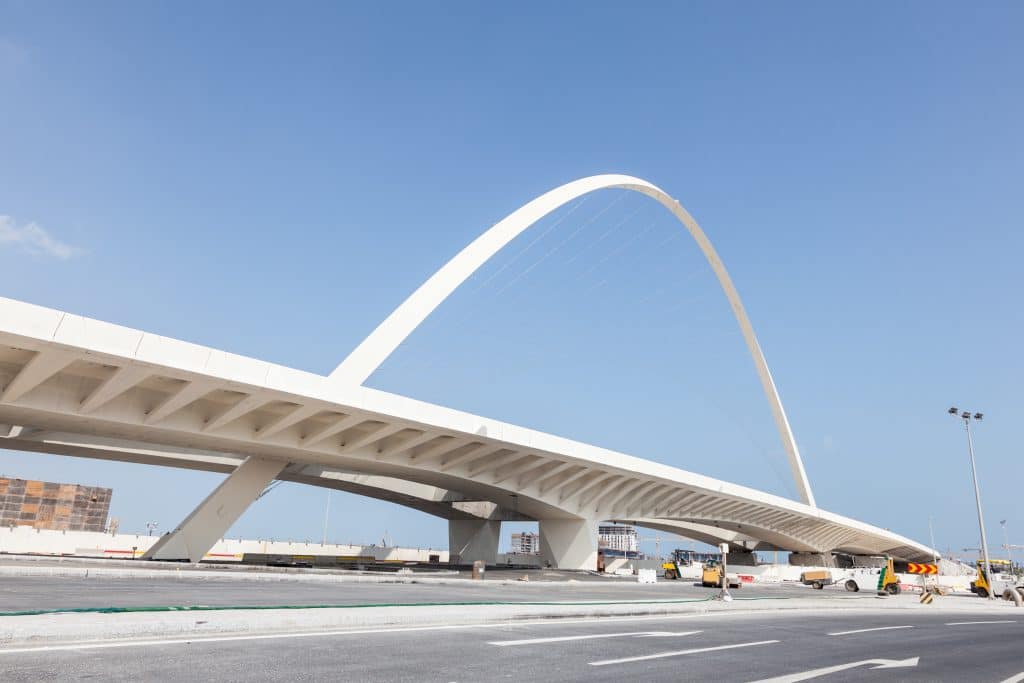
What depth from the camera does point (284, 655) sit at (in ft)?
25.5

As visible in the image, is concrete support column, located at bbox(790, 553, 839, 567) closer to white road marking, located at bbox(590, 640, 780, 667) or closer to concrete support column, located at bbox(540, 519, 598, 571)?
concrete support column, located at bbox(540, 519, 598, 571)

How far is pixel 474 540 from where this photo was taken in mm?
57719

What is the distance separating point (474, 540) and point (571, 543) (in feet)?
33.7

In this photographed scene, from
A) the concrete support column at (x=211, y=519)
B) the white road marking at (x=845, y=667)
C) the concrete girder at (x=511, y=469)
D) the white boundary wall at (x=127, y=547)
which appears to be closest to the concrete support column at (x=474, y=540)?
the white boundary wall at (x=127, y=547)

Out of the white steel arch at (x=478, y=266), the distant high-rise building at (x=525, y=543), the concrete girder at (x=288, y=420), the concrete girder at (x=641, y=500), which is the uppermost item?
the white steel arch at (x=478, y=266)

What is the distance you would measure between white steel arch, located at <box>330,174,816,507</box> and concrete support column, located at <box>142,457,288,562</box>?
7778mm

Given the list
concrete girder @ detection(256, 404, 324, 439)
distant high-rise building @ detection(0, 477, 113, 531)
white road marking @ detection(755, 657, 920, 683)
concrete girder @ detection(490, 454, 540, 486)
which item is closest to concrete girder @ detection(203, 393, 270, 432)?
concrete girder @ detection(256, 404, 324, 439)

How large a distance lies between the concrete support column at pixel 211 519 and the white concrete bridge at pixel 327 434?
0.07m

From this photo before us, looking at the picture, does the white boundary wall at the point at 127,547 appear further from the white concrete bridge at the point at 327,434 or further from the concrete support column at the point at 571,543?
the concrete support column at the point at 571,543

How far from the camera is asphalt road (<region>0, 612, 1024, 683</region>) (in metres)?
6.77

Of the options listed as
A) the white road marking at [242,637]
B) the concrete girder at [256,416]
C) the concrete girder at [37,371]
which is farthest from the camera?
the concrete girder at [256,416]

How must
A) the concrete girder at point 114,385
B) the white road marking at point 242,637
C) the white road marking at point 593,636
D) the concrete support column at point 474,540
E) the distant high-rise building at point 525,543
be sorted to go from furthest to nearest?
the distant high-rise building at point 525,543 < the concrete support column at point 474,540 < the concrete girder at point 114,385 < the white road marking at point 593,636 < the white road marking at point 242,637

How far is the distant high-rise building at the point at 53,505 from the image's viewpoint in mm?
→ 81750

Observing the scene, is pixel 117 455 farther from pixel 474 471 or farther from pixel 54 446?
pixel 474 471
